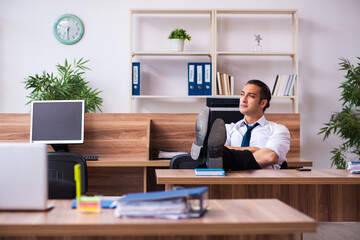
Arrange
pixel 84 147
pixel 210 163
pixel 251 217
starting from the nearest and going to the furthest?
pixel 251 217, pixel 210 163, pixel 84 147

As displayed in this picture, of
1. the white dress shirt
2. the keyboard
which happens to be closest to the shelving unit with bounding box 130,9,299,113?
the keyboard

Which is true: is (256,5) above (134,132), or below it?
above

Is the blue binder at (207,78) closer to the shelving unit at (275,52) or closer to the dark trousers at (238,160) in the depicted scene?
the shelving unit at (275,52)

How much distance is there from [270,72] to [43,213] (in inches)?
174

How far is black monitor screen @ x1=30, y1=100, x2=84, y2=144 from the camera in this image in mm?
3477

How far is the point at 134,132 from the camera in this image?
143 inches

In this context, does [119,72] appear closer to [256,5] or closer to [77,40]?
[77,40]

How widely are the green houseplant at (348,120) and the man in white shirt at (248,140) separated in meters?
2.20

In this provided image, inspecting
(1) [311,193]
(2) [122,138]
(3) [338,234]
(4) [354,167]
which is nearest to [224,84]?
(2) [122,138]

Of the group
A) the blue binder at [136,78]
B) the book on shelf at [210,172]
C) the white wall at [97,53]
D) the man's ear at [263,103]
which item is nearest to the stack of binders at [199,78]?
the white wall at [97,53]

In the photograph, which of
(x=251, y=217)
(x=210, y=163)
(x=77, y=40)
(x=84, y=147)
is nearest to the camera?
(x=251, y=217)

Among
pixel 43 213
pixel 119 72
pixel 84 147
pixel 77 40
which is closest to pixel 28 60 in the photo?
pixel 77 40

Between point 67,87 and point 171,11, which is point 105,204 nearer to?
point 67,87

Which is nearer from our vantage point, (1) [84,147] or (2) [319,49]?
(1) [84,147]
